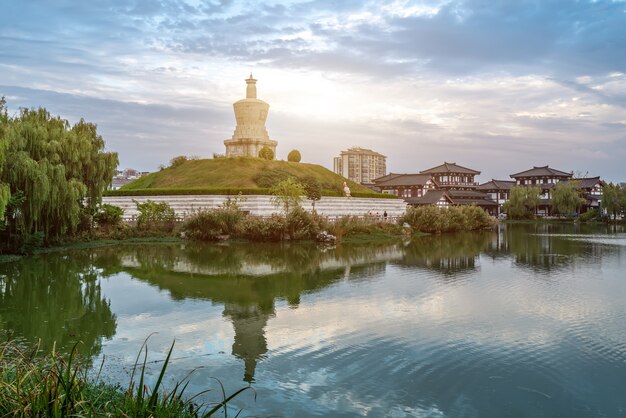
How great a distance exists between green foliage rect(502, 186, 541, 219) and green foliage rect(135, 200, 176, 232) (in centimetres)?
5085

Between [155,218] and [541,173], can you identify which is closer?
[155,218]

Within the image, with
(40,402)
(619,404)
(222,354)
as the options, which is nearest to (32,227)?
(222,354)

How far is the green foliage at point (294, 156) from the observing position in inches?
2547

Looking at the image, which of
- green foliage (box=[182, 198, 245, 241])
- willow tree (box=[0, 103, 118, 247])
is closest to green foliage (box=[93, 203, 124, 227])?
willow tree (box=[0, 103, 118, 247])

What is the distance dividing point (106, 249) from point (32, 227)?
431cm

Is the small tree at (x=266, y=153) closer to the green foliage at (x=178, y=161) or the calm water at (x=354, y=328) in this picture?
the green foliage at (x=178, y=161)

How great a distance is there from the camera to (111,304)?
14.8 metres

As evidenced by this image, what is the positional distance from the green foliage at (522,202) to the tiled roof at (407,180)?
1149 cm

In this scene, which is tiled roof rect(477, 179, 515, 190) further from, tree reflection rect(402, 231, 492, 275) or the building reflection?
the building reflection

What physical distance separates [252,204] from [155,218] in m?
8.92

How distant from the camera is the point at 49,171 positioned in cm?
2464

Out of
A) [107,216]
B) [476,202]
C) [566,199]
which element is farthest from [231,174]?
[566,199]

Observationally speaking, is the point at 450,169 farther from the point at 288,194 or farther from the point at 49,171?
the point at 49,171

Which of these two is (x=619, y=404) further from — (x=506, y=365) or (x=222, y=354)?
(x=222, y=354)
